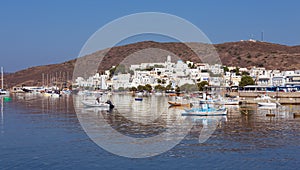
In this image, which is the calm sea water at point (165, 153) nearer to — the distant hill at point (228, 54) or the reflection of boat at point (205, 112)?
the reflection of boat at point (205, 112)

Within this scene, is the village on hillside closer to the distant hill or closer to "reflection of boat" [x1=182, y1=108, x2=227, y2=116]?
the distant hill

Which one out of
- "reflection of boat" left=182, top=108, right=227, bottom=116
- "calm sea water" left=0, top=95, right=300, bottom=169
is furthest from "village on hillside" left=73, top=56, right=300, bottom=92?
"calm sea water" left=0, top=95, right=300, bottom=169

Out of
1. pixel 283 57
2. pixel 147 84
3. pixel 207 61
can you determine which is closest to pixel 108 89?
pixel 147 84

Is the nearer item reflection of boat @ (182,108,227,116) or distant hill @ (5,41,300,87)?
reflection of boat @ (182,108,227,116)

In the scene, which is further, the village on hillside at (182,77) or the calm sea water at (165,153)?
the village on hillside at (182,77)

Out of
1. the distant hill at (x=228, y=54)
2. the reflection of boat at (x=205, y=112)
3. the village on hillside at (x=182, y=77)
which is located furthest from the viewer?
the distant hill at (x=228, y=54)

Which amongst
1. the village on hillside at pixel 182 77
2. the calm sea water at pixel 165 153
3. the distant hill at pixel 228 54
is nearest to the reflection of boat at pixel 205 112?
the calm sea water at pixel 165 153

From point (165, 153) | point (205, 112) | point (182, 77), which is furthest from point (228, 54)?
point (165, 153)

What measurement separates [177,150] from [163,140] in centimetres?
311

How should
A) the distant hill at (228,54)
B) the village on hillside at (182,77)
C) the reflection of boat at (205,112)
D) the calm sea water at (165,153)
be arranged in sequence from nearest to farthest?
the calm sea water at (165,153)
the reflection of boat at (205,112)
the village on hillside at (182,77)
the distant hill at (228,54)

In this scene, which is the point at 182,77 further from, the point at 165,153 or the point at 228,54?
the point at 165,153

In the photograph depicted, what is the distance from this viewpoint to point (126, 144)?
23656 millimetres

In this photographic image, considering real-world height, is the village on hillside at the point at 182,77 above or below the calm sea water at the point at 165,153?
above

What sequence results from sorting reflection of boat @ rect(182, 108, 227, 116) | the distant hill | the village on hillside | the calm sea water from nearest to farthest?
1. the calm sea water
2. reflection of boat @ rect(182, 108, 227, 116)
3. the village on hillside
4. the distant hill
